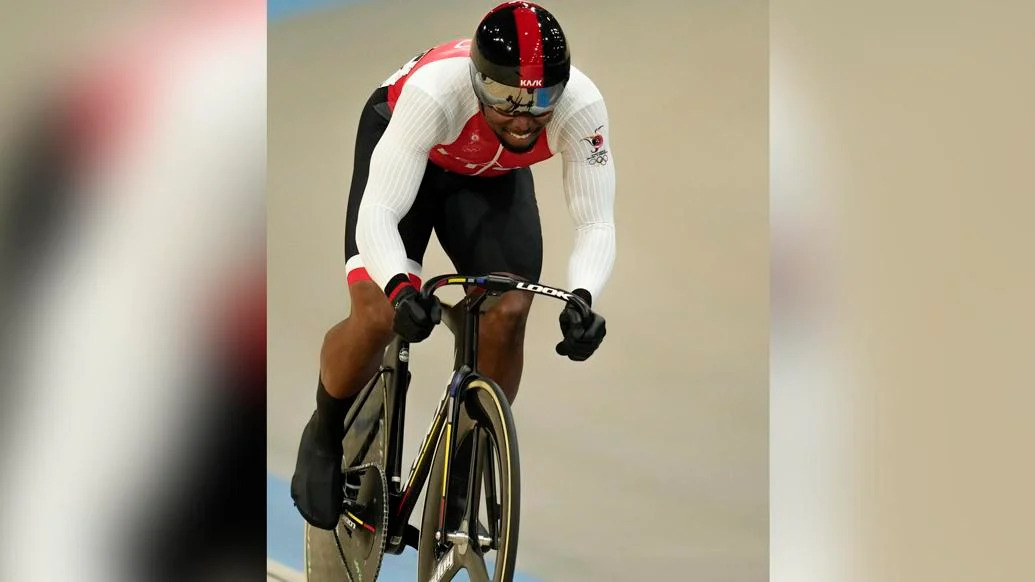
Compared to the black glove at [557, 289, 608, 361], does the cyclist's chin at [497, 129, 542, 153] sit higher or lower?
higher

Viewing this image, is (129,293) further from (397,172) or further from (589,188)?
(589,188)

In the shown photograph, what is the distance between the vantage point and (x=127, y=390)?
3.80 metres

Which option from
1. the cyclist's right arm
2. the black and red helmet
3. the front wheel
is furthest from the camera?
the cyclist's right arm

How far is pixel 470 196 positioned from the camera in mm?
3285

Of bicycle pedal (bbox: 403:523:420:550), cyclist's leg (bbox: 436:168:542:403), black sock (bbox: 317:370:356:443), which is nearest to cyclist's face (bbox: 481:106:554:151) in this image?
cyclist's leg (bbox: 436:168:542:403)

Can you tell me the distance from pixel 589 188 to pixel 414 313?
617 mm

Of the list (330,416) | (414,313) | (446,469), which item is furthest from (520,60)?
(330,416)

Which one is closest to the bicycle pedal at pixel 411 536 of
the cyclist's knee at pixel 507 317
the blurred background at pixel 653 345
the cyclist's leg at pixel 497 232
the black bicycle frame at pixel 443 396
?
the black bicycle frame at pixel 443 396

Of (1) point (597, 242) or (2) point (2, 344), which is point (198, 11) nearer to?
(2) point (2, 344)

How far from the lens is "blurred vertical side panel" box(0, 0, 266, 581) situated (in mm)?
3668

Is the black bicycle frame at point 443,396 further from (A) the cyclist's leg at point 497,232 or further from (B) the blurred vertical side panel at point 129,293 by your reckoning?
(B) the blurred vertical side panel at point 129,293

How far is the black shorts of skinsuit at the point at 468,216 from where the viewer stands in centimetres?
325

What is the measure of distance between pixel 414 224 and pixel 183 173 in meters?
1.00

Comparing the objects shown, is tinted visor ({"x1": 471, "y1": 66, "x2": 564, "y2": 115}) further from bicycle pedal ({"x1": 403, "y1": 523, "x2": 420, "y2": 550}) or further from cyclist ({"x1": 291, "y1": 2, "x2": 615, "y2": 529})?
bicycle pedal ({"x1": 403, "y1": 523, "x2": 420, "y2": 550})
